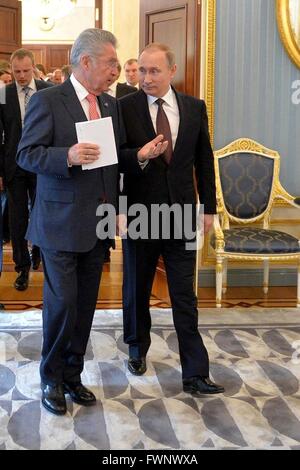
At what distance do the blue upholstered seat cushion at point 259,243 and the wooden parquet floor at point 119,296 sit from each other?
0.44 m

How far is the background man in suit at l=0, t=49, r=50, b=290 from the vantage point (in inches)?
218

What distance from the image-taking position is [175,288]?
3.64m

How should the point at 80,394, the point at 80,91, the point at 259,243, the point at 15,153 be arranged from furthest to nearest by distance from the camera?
1. the point at 15,153
2. the point at 259,243
3. the point at 80,394
4. the point at 80,91

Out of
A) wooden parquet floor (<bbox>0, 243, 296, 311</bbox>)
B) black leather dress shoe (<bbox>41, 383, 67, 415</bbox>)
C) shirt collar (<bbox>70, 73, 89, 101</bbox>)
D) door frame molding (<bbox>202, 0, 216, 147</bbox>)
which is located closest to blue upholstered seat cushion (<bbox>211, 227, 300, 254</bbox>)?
wooden parquet floor (<bbox>0, 243, 296, 311</bbox>)

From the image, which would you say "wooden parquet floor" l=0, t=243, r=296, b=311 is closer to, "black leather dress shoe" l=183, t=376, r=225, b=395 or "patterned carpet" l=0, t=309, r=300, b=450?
"patterned carpet" l=0, t=309, r=300, b=450

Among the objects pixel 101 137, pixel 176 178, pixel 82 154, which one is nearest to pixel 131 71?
pixel 176 178

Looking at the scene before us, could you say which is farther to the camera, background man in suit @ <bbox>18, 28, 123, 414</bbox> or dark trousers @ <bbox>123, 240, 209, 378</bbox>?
dark trousers @ <bbox>123, 240, 209, 378</bbox>

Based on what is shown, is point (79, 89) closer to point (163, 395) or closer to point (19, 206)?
point (163, 395)

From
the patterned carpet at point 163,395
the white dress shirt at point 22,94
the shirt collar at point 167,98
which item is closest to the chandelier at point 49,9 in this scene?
the white dress shirt at point 22,94

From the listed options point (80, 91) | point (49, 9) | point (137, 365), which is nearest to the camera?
point (80, 91)

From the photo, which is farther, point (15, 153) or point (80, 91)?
point (15, 153)

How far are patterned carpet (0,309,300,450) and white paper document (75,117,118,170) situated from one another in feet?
Answer: 3.85

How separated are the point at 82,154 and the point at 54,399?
3.86 ft

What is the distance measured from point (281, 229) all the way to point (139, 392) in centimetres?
279
